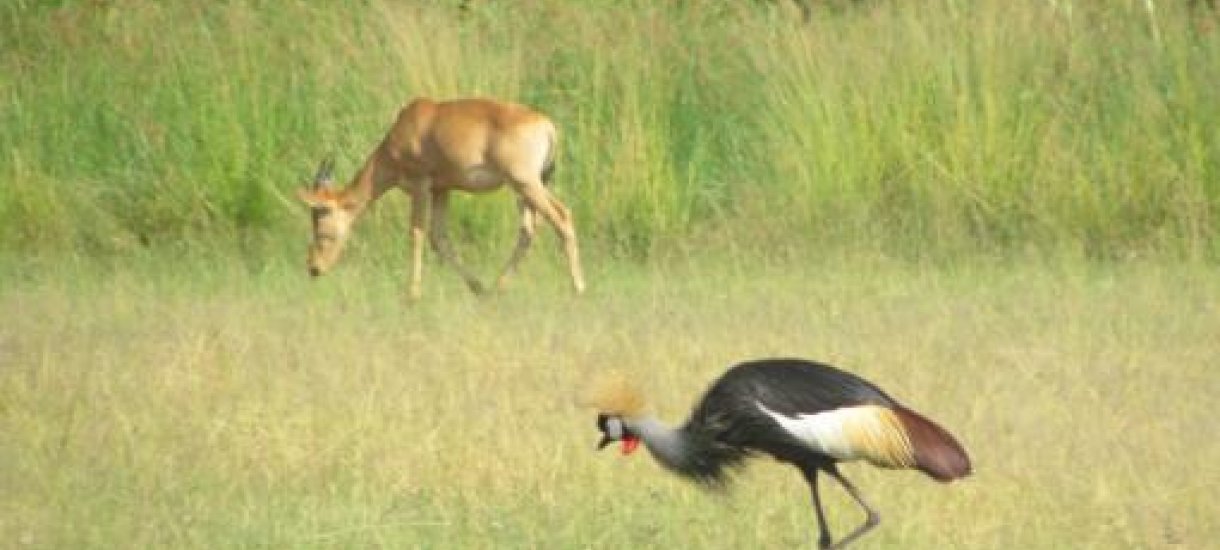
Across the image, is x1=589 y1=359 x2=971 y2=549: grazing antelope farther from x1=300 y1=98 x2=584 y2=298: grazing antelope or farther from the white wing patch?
x1=300 y1=98 x2=584 y2=298: grazing antelope

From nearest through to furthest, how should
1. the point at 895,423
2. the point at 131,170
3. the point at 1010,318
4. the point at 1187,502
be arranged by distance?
the point at 895,423, the point at 1187,502, the point at 1010,318, the point at 131,170

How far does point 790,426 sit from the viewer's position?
21.7ft

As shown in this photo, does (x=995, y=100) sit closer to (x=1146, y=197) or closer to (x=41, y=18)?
(x=1146, y=197)

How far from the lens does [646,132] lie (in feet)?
43.8

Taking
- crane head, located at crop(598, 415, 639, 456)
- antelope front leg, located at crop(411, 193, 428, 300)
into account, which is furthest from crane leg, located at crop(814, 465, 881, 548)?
antelope front leg, located at crop(411, 193, 428, 300)

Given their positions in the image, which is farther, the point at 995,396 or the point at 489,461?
the point at 995,396

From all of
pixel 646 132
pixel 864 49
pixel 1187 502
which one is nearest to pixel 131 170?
pixel 646 132

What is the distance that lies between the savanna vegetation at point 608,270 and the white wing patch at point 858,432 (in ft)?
1.68

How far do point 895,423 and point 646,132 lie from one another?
683 centimetres

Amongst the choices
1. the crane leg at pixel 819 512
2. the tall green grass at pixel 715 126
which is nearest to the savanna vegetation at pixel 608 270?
the tall green grass at pixel 715 126

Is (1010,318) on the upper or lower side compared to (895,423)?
lower

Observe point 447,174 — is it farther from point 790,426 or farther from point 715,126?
point 790,426

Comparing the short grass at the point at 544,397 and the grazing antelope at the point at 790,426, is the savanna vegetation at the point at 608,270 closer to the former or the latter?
the short grass at the point at 544,397

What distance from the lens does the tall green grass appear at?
13.0 meters
